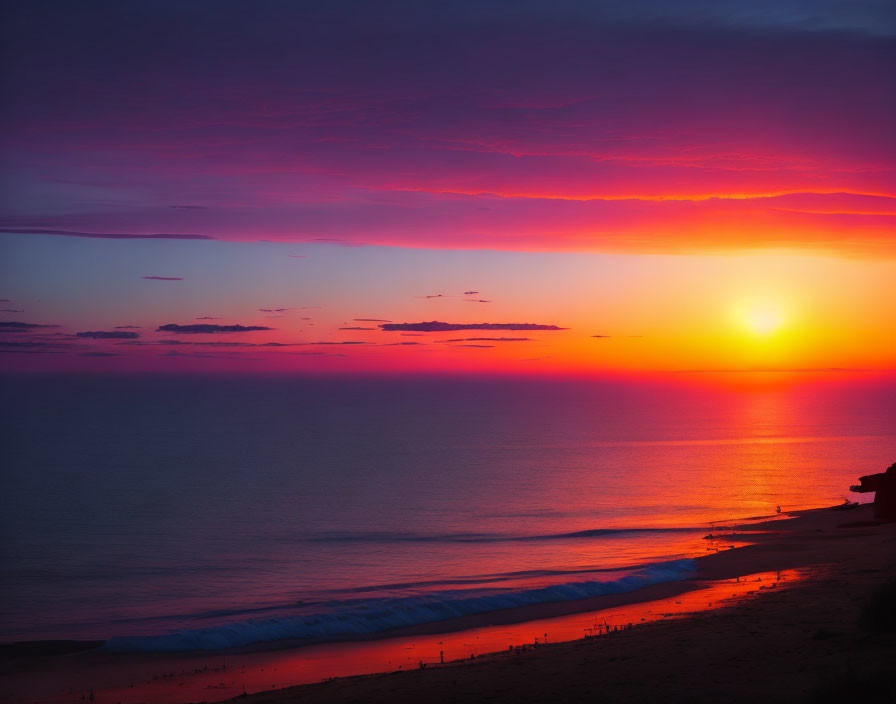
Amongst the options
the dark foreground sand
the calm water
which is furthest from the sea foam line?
the dark foreground sand

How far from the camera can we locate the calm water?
25.2 meters

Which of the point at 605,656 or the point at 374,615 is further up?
the point at 374,615

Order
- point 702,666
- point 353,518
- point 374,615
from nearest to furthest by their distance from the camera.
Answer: point 702,666 → point 374,615 → point 353,518

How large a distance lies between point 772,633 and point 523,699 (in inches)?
206

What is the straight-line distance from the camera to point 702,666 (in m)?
12.3

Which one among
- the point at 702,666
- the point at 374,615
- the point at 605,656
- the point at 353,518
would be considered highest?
the point at 353,518

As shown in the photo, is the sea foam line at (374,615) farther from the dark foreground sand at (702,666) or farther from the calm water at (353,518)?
the dark foreground sand at (702,666)

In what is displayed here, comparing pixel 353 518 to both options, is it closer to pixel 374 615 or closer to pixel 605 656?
pixel 374 615

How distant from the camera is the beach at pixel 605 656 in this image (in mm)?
11648

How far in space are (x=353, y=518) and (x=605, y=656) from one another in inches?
1337

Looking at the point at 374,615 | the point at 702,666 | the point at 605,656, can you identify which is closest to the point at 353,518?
the point at 374,615

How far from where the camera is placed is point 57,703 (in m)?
15.9

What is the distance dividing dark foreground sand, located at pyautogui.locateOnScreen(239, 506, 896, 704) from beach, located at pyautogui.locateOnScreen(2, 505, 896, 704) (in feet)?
0.11

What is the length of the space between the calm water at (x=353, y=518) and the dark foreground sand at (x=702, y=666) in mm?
8552
